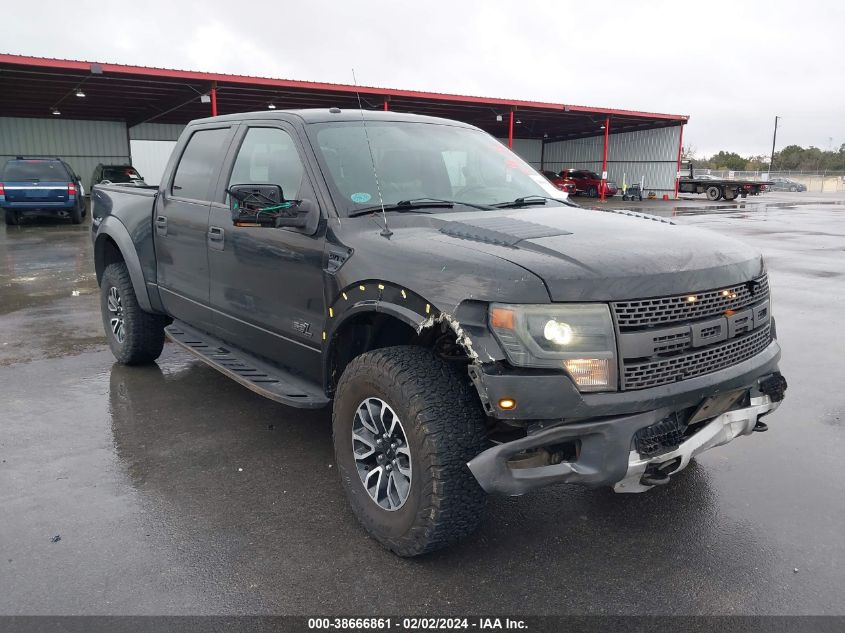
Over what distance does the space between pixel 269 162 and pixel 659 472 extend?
→ 2719 mm

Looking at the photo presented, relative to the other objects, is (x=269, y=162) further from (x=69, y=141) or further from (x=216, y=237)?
(x=69, y=141)

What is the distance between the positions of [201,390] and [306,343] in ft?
6.57

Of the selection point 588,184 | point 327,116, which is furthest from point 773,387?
point 588,184

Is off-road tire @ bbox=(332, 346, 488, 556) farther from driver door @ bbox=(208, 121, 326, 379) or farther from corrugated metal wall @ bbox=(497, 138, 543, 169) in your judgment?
corrugated metal wall @ bbox=(497, 138, 543, 169)

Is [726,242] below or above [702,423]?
above

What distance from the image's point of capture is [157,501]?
11.4 ft

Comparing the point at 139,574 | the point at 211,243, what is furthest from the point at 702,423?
the point at 211,243

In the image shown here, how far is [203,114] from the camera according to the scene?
1235 inches

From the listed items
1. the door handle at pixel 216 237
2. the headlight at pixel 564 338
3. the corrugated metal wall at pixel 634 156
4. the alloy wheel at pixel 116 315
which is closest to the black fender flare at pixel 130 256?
the alloy wheel at pixel 116 315

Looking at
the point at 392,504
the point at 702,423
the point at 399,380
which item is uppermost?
the point at 399,380

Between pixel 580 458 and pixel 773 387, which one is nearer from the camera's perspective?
pixel 580 458

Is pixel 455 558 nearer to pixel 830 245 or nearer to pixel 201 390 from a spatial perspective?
pixel 201 390

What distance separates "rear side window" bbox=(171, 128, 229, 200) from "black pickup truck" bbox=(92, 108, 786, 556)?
0.24 metres

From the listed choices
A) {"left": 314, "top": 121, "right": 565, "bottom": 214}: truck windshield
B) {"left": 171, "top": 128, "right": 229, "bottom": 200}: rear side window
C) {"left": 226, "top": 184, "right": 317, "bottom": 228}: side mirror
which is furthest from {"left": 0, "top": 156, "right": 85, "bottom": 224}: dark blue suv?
{"left": 226, "top": 184, "right": 317, "bottom": 228}: side mirror
